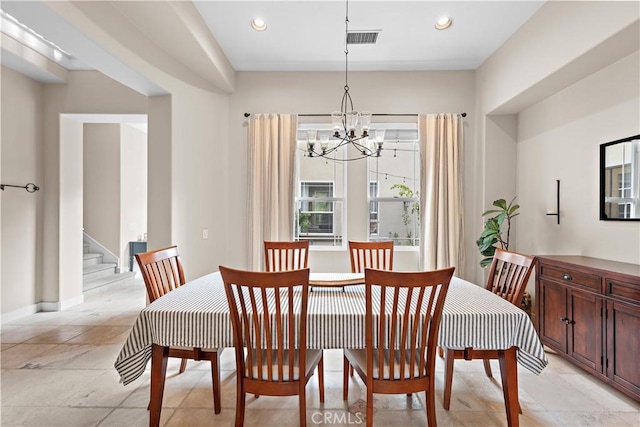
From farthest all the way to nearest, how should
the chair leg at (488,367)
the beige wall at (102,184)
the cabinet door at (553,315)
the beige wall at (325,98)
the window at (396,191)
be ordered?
the beige wall at (102,184) → the window at (396,191) → the beige wall at (325,98) → the cabinet door at (553,315) → the chair leg at (488,367)

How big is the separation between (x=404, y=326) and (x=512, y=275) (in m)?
1.06

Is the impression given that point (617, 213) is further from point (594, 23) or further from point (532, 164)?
point (594, 23)

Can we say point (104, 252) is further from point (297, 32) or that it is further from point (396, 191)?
point (396, 191)

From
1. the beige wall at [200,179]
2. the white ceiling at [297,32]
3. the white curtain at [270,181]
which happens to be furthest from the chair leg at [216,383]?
the white ceiling at [297,32]

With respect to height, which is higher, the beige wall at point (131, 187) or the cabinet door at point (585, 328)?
the beige wall at point (131, 187)

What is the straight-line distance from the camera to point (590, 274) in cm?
241

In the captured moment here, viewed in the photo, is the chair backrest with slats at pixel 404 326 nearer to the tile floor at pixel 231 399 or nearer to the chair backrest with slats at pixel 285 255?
the tile floor at pixel 231 399

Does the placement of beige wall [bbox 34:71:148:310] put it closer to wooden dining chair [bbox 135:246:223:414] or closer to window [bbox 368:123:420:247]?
wooden dining chair [bbox 135:246:223:414]

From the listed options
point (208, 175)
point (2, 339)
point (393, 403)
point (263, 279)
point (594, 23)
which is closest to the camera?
point (263, 279)

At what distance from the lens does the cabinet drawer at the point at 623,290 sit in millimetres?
2073

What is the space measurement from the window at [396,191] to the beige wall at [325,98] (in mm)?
344

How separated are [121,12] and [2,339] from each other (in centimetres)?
329

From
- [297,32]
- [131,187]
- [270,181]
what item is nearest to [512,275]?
[270,181]

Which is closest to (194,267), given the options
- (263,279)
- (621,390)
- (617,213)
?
(263,279)
